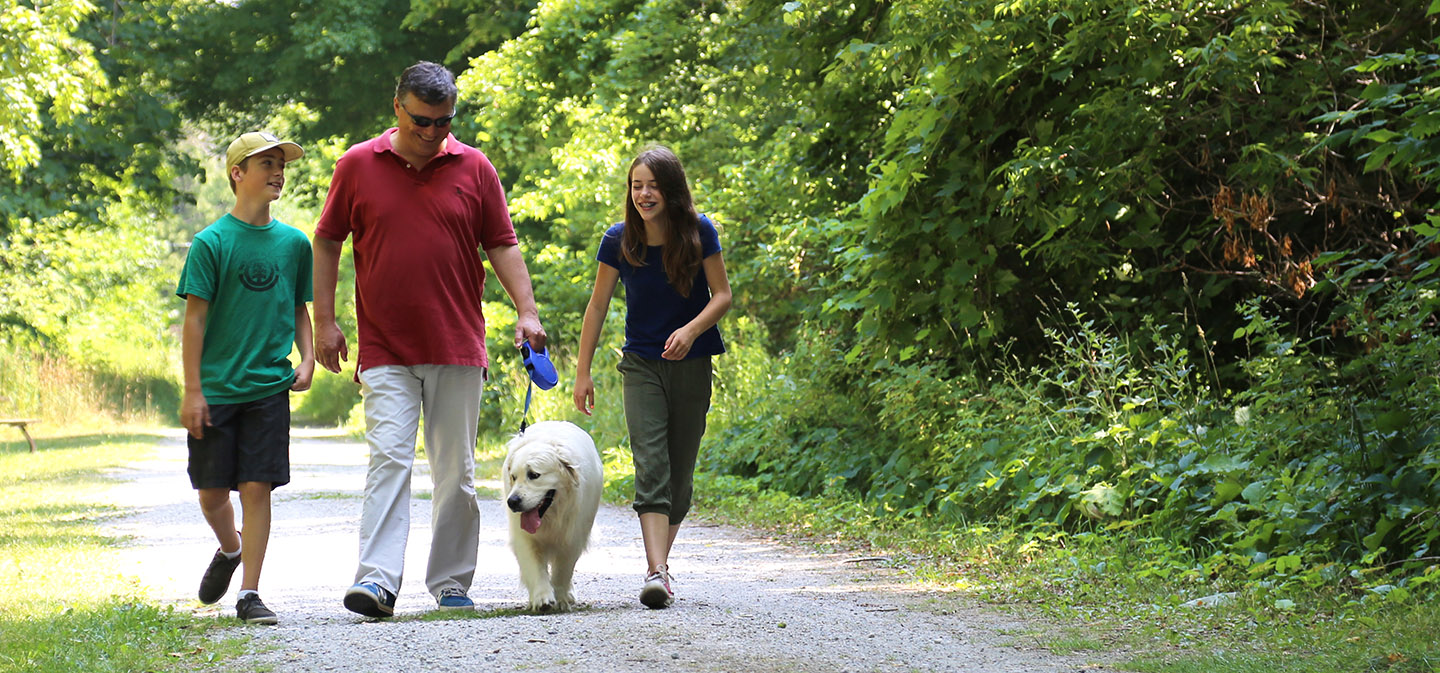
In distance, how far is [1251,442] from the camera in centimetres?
716

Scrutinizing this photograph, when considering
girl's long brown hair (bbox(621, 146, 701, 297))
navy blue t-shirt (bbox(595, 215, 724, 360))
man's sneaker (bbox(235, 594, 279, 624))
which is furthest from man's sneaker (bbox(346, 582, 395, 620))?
girl's long brown hair (bbox(621, 146, 701, 297))

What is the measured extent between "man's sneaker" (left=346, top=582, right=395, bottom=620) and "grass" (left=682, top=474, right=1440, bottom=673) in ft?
8.10

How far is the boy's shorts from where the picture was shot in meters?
5.80

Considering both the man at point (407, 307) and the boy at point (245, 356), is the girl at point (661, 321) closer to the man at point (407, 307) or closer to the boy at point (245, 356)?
the man at point (407, 307)

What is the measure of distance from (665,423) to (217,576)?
201cm

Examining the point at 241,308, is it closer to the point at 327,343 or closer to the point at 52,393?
the point at 327,343

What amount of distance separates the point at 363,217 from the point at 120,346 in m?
37.9

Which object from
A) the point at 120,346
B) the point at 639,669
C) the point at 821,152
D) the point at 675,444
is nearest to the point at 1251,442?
the point at 675,444

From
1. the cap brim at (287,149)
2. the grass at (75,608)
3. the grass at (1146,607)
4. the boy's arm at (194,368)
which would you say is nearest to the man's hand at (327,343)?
the boy's arm at (194,368)

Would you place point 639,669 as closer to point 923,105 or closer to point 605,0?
point 923,105

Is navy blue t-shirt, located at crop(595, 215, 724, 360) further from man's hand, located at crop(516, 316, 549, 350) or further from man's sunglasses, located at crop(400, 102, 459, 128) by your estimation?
man's sunglasses, located at crop(400, 102, 459, 128)

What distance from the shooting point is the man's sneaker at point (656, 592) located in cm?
601

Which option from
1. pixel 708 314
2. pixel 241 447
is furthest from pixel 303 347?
pixel 708 314

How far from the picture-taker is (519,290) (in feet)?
20.1
